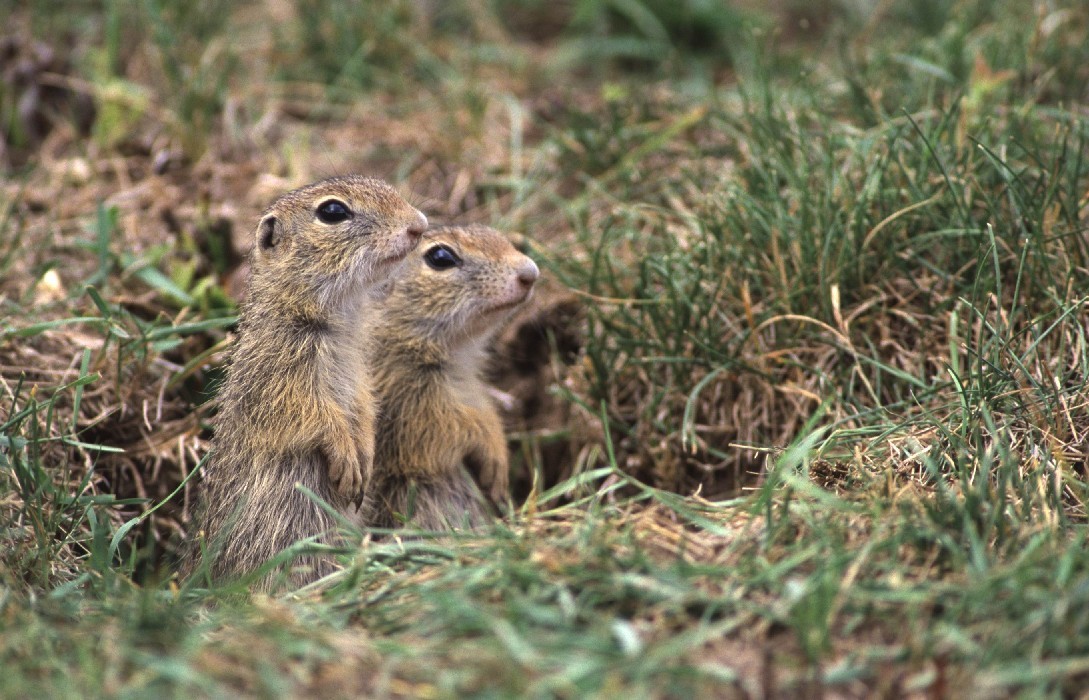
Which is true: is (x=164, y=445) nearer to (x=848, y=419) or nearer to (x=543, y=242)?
(x=543, y=242)

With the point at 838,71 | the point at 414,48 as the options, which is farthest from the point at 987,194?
the point at 414,48

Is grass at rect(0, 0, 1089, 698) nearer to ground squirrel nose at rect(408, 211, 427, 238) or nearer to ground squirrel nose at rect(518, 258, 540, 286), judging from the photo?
ground squirrel nose at rect(518, 258, 540, 286)

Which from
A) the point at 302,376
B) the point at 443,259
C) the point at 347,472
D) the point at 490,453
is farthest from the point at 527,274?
the point at 347,472

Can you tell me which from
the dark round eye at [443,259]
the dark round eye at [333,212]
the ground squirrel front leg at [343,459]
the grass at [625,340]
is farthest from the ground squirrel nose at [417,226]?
the grass at [625,340]

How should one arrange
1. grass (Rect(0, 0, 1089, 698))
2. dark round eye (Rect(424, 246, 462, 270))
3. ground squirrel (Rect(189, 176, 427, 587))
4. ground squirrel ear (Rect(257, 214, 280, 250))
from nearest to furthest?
grass (Rect(0, 0, 1089, 698))
ground squirrel (Rect(189, 176, 427, 587))
ground squirrel ear (Rect(257, 214, 280, 250))
dark round eye (Rect(424, 246, 462, 270))

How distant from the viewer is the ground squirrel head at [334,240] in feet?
15.2

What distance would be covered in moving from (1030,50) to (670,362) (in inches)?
102

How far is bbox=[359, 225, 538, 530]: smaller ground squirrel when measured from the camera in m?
5.02

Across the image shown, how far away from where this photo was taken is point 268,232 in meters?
4.76

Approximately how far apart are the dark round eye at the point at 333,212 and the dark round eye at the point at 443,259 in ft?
1.96

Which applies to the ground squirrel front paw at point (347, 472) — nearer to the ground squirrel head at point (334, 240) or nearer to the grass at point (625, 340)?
the grass at point (625, 340)

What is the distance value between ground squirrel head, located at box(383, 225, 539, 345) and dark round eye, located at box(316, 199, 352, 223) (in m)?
0.59

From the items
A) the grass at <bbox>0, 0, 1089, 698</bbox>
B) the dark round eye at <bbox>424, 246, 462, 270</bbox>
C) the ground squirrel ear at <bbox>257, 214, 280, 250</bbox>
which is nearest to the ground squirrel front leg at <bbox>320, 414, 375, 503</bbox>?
the grass at <bbox>0, 0, 1089, 698</bbox>

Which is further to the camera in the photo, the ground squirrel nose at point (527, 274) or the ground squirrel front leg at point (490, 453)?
the ground squirrel front leg at point (490, 453)
